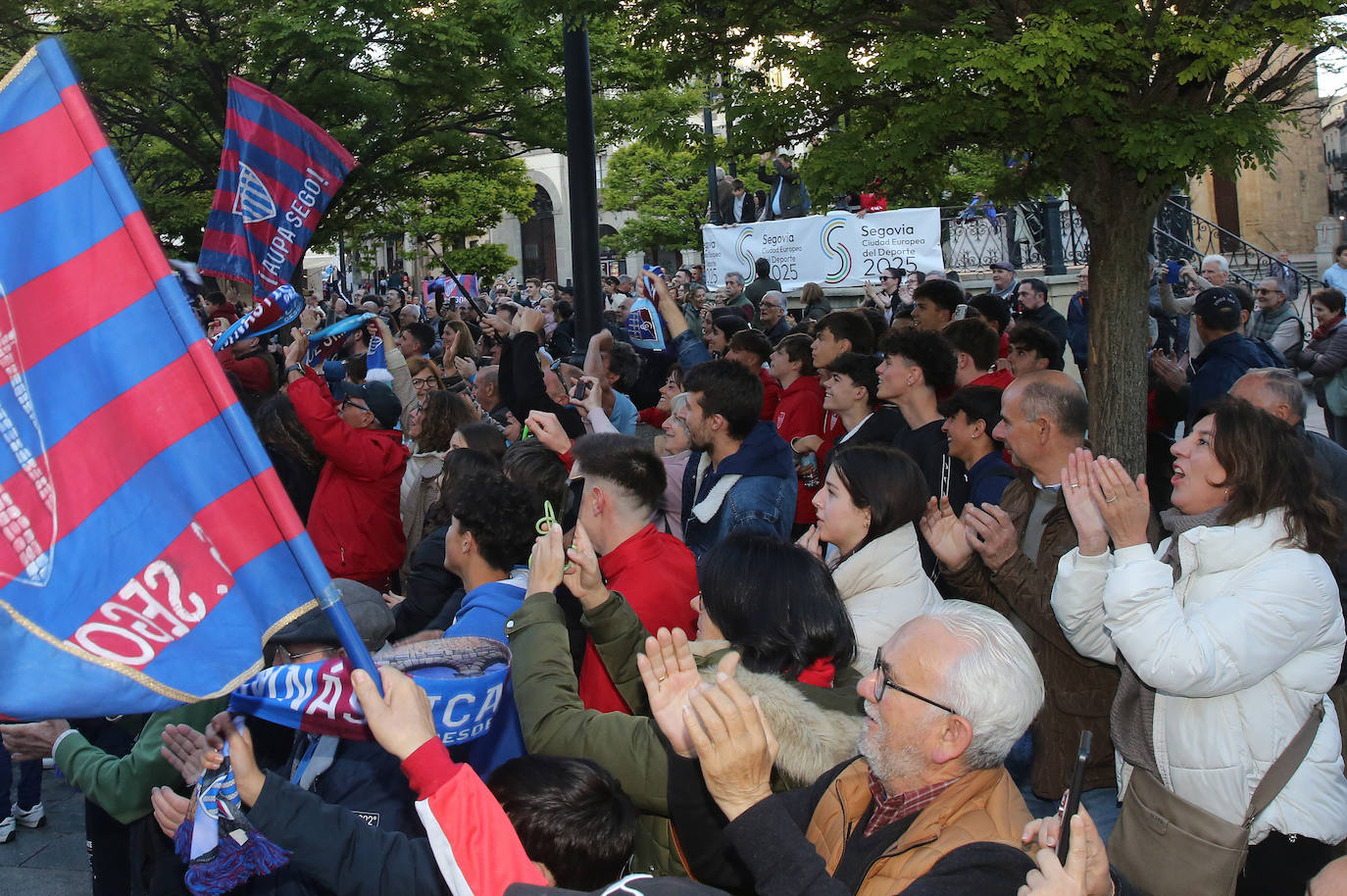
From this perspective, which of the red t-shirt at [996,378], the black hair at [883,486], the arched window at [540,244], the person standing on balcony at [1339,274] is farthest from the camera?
the arched window at [540,244]

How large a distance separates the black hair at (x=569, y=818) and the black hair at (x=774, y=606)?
0.60 meters

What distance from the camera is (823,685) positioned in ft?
9.81

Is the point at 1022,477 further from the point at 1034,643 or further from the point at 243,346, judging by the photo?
the point at 243,346

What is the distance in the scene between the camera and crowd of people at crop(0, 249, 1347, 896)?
225 centimetres

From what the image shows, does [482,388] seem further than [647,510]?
Yes

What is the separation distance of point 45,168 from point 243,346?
6.81 metres

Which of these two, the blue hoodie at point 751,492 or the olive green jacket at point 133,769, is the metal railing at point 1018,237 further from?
the olive green jacket at point 133,769

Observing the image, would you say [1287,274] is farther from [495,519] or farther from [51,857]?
[51,857]

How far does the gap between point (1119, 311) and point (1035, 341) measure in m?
0.87

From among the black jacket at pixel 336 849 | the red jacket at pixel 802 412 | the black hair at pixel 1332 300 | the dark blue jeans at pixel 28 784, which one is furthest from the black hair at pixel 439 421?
the black hair at pixel 1332 300

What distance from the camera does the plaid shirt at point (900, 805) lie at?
2.37 metres

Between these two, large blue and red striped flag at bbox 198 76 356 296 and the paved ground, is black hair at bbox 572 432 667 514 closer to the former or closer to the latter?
the paved ground

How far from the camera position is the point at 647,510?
13.2 ft

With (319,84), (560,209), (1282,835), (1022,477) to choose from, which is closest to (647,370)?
(1022,477)
